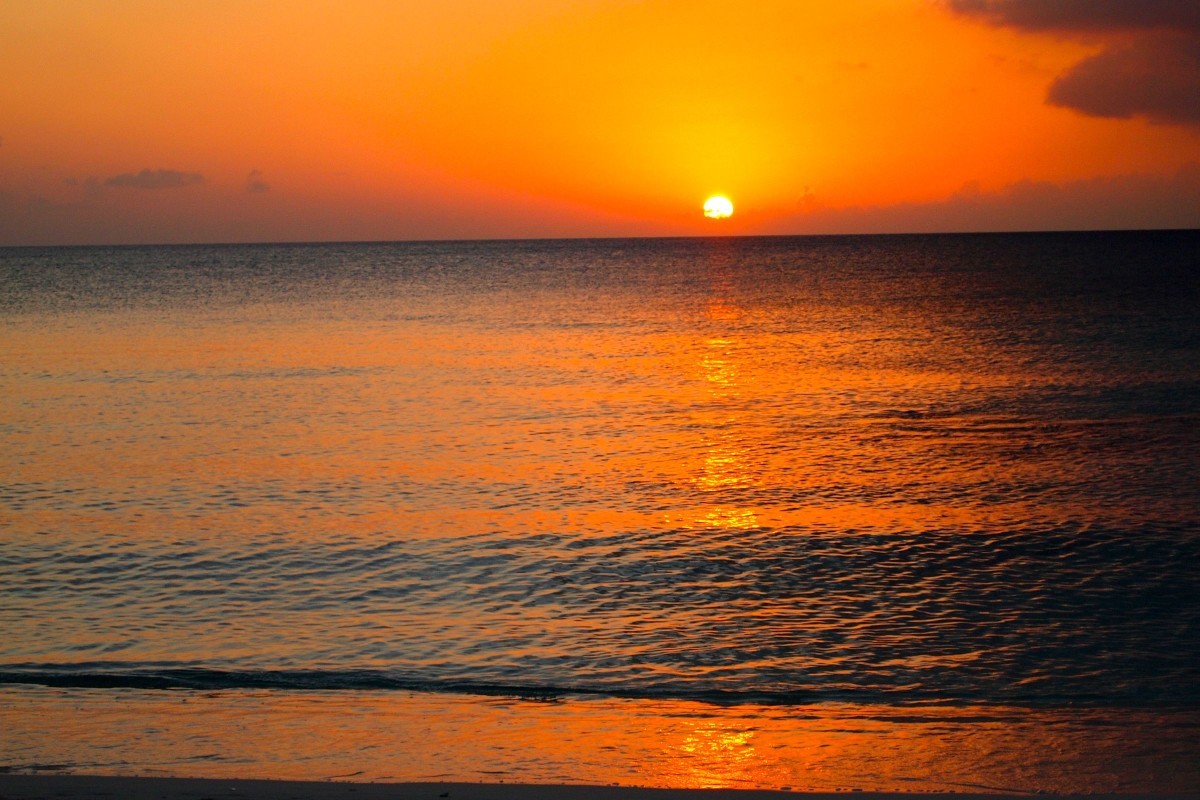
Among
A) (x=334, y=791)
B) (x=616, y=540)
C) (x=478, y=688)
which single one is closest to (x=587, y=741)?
(x=478, y=688)

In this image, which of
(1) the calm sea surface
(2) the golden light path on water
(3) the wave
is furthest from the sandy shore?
(3) the wave

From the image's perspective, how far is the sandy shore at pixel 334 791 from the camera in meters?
7.52

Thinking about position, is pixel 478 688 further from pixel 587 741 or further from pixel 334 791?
pixel 334 791

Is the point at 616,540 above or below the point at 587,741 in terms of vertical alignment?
above

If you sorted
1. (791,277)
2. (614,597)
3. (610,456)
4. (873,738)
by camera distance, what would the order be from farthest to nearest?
1. (791,277)
2. (610,456)
3. (614,597)
4. (873,738)

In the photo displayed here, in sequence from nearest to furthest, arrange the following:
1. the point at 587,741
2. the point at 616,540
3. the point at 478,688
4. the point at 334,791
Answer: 1. the point at 334,791
2. the point at 587,741
3. the point at 478,688
4. the point at 616,540

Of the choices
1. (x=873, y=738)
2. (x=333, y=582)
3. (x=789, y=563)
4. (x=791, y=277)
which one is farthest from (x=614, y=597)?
(x=791, y=277)

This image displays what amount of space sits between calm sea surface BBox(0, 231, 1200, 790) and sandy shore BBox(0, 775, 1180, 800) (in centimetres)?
69

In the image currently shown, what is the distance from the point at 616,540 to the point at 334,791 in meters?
9.36

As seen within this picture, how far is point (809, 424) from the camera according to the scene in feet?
91.6

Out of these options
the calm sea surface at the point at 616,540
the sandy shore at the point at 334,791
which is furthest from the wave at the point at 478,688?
the sandy shore at the point at 334,791

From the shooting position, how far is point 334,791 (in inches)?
302

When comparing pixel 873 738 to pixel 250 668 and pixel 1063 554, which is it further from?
pixel 1063 554

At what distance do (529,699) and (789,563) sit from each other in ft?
19.6
